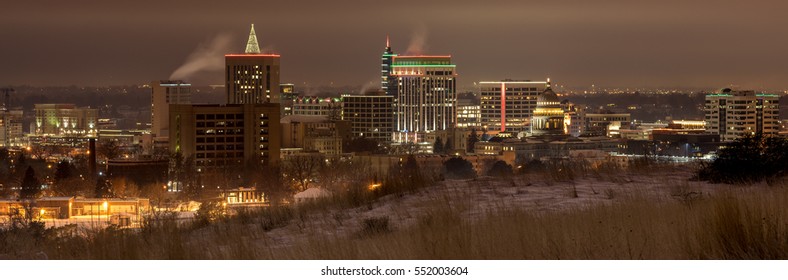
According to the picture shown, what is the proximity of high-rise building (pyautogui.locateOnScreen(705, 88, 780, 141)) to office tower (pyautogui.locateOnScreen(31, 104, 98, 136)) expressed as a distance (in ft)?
104

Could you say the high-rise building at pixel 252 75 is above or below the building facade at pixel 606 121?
above

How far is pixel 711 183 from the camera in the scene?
Answer: 9172mm

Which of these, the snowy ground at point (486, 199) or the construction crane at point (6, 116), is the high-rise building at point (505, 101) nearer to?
the construction crane at point (6, 116)

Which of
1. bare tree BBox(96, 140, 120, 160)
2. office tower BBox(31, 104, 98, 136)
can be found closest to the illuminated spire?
office tower BBox(31, 104, 98, 136)

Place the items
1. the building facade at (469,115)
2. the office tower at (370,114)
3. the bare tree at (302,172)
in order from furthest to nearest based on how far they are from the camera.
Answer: the building facade at (469,115), the office tower at (370,114), the bare tree at (302,172)

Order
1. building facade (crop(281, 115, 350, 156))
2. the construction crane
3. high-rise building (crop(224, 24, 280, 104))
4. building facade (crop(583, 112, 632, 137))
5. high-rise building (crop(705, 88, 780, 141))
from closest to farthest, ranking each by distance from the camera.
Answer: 1. building facade (crop(281, 115, 350, 156))
2. high-rise building (crop(705, 88, 780, 141))
3. the construction crane
4. high-rise building (crop(224, 24, 280, 104))
5. building facade (crop(583, 112, 632, 137))

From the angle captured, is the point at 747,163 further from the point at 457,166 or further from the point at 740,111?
the point at 740,111

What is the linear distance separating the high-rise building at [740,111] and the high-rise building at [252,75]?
88.5 feet

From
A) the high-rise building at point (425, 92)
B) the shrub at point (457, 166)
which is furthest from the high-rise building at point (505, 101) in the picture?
the shrub at point (457, 166)

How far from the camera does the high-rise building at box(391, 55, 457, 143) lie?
89938 millimetres

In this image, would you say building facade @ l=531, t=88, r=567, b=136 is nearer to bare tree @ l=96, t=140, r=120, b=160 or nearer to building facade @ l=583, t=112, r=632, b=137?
building facade @ l=583, t=112, r=632, b=137

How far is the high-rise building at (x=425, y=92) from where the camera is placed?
3541 inches

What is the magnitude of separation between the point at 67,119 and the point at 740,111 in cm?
3470

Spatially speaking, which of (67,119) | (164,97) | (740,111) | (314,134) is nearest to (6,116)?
(67,119)
